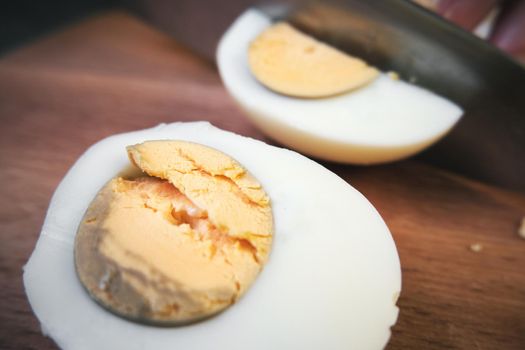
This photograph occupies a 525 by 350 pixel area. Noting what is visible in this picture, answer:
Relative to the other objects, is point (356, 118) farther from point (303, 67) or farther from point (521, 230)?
point (521, 230)

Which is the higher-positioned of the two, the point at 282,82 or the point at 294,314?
the point at 282,82

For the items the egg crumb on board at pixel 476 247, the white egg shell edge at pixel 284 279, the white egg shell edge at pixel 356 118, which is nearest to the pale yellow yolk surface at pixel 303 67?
the white egg shell edge at pixel 356 118

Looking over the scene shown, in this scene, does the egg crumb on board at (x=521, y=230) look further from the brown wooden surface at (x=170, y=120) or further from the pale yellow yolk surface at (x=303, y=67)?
the pale yellow yolk surface at (x=303, y=67)

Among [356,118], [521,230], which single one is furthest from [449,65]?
[521,230]

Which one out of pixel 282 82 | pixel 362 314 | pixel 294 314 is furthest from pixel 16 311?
pixel 282 82

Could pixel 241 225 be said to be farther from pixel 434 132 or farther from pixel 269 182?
pixel 434 132

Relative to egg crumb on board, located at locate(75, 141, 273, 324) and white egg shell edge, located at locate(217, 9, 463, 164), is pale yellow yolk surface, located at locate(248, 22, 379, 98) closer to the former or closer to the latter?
white egg shell edge, located at locate(217, 9, 463, 164)
